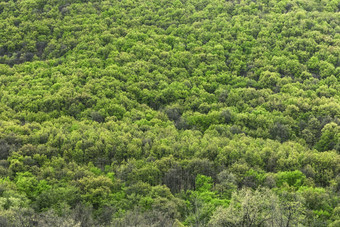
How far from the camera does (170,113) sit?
99.9 meters

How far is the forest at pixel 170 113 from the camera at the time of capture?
56500 mm

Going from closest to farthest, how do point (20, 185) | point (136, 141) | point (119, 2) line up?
point (20, 185) < point (136, 141) < point (119, 2)

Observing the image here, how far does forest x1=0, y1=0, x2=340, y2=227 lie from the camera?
56500 millimetres

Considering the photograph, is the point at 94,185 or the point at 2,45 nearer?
the point at 94,185

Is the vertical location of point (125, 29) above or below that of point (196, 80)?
above

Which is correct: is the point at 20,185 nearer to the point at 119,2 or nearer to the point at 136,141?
the point at 136,141

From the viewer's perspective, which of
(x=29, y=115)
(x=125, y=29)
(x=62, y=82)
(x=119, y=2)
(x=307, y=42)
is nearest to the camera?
(x=29, y=115)

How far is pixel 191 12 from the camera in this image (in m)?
138

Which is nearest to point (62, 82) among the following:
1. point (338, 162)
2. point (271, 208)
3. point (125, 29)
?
point (125, 29)

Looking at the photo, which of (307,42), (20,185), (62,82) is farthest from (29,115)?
(307,42)

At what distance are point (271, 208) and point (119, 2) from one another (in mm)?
109922

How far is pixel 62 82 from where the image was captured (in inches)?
4200

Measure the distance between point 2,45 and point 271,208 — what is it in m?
108

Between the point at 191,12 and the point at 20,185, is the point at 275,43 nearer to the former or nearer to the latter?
the point at 191,12
